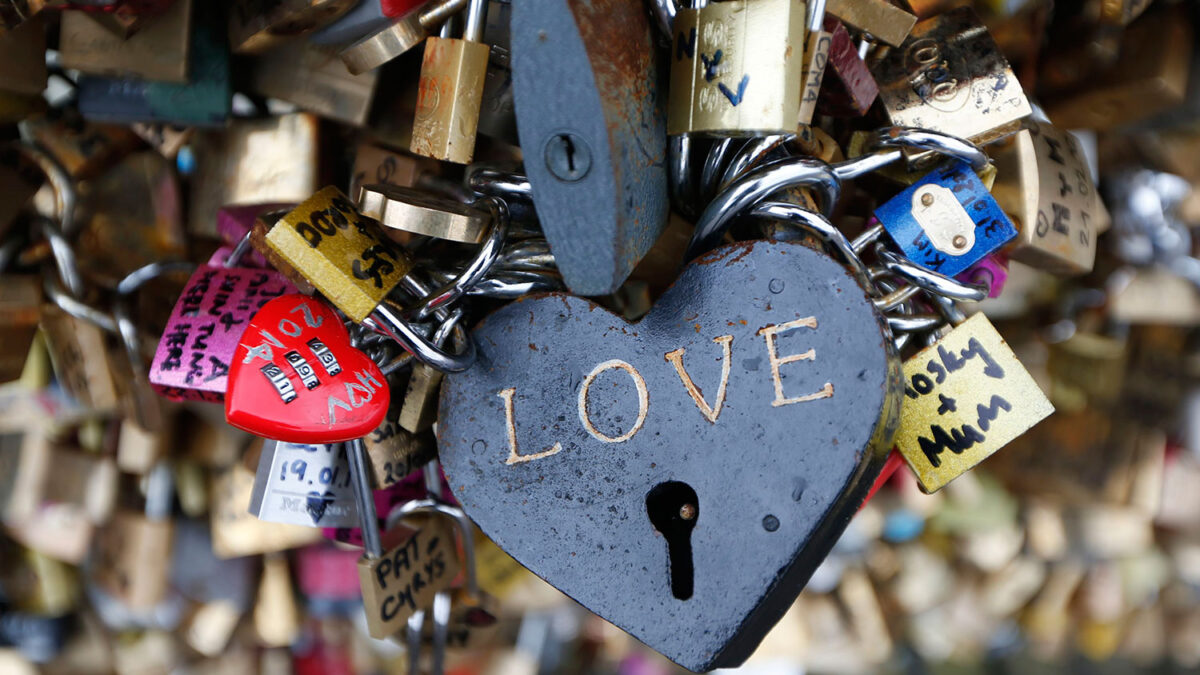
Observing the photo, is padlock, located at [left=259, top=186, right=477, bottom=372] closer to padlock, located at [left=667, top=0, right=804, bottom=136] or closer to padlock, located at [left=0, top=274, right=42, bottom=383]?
padlock, located at [left=667, top=0, right=804, bottom=136]

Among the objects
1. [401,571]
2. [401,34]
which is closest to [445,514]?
[401,571]

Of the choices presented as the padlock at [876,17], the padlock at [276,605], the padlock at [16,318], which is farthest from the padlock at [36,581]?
the padlock at [876,17]

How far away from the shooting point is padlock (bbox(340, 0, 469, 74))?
52cm

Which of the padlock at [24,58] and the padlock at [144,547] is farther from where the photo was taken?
the padlock at [144,547]

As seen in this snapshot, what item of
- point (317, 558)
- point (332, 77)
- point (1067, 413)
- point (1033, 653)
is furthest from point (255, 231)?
point (1033, 653)

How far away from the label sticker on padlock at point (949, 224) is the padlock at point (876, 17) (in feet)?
0.33

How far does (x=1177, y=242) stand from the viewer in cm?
90

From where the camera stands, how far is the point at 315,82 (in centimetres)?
65

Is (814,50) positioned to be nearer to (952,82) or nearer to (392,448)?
(952,82)

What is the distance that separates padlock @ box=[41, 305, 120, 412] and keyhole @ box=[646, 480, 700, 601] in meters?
0.50

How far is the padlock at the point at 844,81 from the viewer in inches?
19.9

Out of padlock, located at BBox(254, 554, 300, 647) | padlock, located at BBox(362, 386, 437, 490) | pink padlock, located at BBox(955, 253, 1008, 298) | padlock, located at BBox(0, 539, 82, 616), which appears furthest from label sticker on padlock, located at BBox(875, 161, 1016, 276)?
padlock, located at BBox(0, 539, 82, 616)

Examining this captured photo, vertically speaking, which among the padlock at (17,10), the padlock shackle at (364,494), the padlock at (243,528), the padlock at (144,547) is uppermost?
the padlock at (17,10)

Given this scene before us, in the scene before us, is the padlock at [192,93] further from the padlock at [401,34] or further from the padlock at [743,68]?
the padlock at [743,68]
